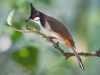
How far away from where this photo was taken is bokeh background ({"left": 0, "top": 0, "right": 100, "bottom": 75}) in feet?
4.24

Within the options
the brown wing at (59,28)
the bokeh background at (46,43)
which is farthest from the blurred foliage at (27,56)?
the brown wing at (59,28)

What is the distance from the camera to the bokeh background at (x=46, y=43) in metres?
1.29

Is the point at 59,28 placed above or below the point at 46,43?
above

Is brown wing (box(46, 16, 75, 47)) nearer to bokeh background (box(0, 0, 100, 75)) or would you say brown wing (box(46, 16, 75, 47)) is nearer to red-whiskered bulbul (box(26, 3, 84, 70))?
red-whiskered bulbul (box(26, 3, 84, 70))

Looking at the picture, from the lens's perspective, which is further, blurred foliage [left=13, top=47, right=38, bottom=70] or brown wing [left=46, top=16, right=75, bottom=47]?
blurred foliage [left=13, top=47, right=38, bottom=70]

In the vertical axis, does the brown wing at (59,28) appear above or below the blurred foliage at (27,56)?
above

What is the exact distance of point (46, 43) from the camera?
4.35 ft

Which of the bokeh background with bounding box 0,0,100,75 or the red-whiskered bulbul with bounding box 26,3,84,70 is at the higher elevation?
the red-whiskered bulbul with bounding box 26,3,84,70

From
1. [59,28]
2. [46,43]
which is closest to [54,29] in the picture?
[59,28]

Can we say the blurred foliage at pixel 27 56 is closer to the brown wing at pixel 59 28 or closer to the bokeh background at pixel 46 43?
the bokeh background at pixel 46 43

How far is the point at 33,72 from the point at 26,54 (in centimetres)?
9

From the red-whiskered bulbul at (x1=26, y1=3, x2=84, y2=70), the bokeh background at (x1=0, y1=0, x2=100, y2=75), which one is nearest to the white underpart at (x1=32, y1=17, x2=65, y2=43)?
the red-whiskered bulbul at (x1=26, y1=3, x2=84, y2=70)

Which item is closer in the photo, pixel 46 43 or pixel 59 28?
pixel 59 28

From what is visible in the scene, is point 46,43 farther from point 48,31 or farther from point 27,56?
point 48,31
